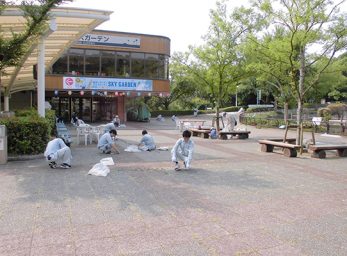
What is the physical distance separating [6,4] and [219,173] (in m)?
6.86

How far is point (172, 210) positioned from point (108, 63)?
2523cm

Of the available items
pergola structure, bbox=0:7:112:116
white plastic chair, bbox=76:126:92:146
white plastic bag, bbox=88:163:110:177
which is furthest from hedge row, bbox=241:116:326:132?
white plastic bag, bbox=88:163:110:177

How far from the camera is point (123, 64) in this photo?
29953 mm

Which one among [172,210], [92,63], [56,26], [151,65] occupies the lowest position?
[172,210]

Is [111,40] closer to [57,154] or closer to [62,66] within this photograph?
[62,66]

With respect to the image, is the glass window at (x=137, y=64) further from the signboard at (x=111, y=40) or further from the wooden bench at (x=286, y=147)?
the wooden bench at (x=286, y=147)

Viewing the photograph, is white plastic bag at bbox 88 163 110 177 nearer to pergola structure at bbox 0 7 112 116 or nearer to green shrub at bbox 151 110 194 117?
pergola structure at bbox 0 7 112 116

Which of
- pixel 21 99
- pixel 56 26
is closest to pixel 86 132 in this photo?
pixel 56 26

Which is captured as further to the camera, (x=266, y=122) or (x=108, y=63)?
(x=108, y=63)

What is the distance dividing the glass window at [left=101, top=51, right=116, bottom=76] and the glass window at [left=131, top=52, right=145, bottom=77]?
Result: 1.57m

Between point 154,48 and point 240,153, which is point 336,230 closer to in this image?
point 240,153

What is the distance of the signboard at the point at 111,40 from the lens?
28.6 meters

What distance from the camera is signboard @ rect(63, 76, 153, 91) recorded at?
91.9 ft

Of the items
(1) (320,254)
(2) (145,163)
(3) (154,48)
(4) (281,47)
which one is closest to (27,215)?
(1) (320,254)
